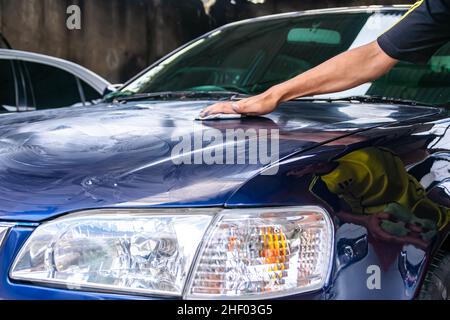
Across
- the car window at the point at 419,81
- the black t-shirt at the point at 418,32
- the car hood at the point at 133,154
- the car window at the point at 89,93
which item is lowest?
the car window at the point at 89,93

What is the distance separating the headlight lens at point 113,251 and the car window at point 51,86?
416cm

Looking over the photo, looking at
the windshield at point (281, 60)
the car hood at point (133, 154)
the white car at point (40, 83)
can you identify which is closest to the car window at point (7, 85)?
the white car at point (40, 83)

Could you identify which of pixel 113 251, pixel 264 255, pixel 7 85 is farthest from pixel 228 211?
pixel 7 85

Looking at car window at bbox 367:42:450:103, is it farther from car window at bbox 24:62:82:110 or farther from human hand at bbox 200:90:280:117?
car window at bbox 24:62:82:110

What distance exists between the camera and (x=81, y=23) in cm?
1143

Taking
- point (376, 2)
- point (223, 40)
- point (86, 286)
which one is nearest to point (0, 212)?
point (86, 286)

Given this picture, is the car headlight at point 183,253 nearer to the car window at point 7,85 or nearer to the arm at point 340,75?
the arm at point 340,75

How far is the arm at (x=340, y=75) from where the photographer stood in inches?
107

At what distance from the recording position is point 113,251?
5.84ft

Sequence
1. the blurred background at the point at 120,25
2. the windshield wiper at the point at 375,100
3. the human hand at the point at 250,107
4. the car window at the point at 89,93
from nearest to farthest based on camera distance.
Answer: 1. the human hand at the point at 250,107
2. the windshield wiper at the point at 375,100
3. the car window at the point at 89,93
4. the blurred background at the point at 120,25

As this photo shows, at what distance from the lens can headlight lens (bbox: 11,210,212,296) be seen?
1.76m

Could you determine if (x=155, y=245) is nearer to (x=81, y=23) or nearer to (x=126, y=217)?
(x=126, y=217)

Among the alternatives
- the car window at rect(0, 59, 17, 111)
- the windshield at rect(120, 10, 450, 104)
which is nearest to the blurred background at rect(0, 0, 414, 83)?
the car window at rect(0, 59, 17, 111)

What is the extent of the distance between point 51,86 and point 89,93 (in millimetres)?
277
